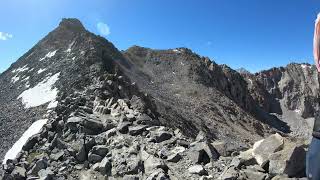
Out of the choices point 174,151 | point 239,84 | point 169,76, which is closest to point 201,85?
point 169,76

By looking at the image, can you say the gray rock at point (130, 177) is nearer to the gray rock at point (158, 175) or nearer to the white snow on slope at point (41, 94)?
the gray rock at point (158, 175)

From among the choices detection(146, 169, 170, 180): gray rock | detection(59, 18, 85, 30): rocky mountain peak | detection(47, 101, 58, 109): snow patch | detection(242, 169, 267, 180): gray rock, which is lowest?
detection(242, 169, 267, 180): gray rock

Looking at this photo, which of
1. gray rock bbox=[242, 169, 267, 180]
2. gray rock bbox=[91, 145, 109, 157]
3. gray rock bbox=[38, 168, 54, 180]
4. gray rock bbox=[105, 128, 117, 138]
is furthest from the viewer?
gray rock bbox=[105, 128, 117, 138]

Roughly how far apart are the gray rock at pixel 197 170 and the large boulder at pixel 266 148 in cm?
169

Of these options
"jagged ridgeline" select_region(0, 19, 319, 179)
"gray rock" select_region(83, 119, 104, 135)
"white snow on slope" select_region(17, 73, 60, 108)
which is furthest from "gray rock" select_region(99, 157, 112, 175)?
"white snow on slope" select_region(17, 73, 60, 108)

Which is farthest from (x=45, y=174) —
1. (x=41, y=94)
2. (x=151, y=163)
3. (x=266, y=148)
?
(x=41, y=94)

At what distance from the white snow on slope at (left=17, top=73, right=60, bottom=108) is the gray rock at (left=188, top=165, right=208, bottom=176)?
1020 inches

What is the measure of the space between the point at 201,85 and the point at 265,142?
8902 cm

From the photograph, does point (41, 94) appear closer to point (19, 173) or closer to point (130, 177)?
point (19, 173)

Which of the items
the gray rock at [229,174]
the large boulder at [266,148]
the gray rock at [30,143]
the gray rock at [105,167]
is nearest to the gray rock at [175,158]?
the gray rock at [229,174]

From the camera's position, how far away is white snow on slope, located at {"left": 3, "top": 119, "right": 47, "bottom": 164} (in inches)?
1008

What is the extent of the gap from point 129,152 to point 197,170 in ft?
12.2

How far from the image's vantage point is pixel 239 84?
141 metres

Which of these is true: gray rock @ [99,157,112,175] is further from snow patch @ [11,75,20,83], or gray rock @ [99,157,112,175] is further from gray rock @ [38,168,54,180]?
snow patch @ [11,75,20,83]
